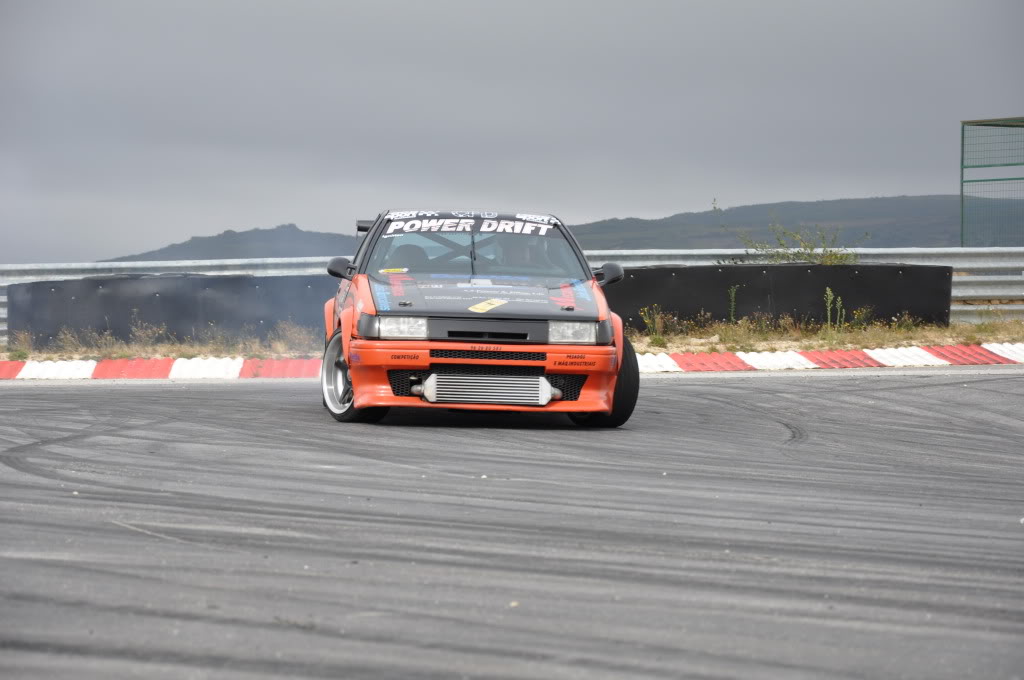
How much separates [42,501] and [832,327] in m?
11.5

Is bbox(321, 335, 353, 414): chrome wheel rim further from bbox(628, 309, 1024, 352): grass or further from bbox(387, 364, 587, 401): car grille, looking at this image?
bbox(628, 309, 1024, 352): grass

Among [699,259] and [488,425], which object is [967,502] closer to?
[488,425]

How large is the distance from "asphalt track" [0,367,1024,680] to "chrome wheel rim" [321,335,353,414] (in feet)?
1.07

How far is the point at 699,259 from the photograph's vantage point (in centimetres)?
1711

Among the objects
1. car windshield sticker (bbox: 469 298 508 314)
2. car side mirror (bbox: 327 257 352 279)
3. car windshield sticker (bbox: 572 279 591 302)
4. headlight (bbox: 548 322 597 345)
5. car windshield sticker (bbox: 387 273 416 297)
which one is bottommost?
headlight (bbox: 548 322 597 345)

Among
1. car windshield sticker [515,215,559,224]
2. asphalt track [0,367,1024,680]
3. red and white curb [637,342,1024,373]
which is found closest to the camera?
asphalt track [0,367,1024,680]

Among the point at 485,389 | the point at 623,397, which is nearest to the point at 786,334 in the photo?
the point at 623,397

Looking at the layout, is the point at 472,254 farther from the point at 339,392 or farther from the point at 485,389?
the point at 485,389

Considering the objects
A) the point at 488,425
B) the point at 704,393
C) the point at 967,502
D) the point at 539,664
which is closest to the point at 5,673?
the point at 539,664

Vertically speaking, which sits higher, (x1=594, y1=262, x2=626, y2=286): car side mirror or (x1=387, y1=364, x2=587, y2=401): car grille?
(x1=594, y1=262, x2=626, y2=286): car side mirror

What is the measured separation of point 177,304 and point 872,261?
903cm

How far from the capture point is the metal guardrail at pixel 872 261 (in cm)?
1644

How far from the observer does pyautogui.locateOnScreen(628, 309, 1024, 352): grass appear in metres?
14.8

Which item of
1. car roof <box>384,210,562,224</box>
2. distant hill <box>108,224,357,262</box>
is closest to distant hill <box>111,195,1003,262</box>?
distant hill <box>108,224,357,262</box>
